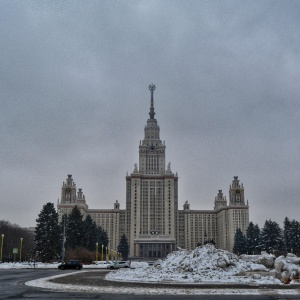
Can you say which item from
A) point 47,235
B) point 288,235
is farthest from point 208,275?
point 288,235

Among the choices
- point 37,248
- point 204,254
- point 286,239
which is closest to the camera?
point 204,254

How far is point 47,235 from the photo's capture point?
7531 cm

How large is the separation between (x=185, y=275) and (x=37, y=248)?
51928 mm

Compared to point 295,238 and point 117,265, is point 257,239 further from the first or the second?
point 117,265

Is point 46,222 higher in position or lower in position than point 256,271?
higher

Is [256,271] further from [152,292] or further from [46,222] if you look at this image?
[46,222]

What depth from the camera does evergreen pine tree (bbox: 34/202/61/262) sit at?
246ft

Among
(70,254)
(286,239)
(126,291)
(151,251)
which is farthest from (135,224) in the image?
(126,291)

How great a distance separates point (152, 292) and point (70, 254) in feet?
197

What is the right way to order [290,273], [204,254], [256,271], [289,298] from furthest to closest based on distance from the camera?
[204,254]
[256,271]
[290,273]
[289,298]

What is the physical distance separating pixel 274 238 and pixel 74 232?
5874 centimetres

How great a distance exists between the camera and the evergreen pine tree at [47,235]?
75125mm

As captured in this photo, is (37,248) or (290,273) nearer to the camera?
(290,273)

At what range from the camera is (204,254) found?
34.8 meters
